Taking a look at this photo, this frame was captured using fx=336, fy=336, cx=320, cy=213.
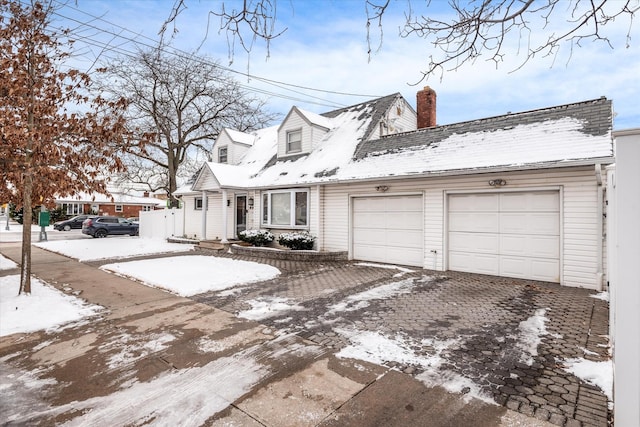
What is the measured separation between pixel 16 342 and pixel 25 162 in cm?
364

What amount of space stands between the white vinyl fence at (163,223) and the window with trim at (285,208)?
743 centimetres

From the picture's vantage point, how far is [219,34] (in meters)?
2.96

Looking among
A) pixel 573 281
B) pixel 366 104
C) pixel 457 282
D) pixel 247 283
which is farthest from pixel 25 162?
pixel 366 104

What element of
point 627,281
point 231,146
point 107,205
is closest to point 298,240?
point 231,146

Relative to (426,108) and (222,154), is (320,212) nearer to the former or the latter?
(426,108)

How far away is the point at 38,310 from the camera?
6.08m

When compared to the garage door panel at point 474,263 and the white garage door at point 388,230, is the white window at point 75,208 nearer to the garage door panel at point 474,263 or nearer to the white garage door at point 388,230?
the white garage door at point 388,230

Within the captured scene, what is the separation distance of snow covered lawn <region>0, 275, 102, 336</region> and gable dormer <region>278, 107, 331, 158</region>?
10736 millimetres

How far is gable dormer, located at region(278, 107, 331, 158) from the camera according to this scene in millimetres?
15461

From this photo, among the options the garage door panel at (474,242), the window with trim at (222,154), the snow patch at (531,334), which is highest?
the window with trim at (222,154)

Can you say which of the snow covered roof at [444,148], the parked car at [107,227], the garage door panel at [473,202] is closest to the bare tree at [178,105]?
the parked car at [107,227]

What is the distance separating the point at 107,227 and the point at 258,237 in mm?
15729

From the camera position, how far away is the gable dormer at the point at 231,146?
1933cm

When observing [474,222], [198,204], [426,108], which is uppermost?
[426,108]
